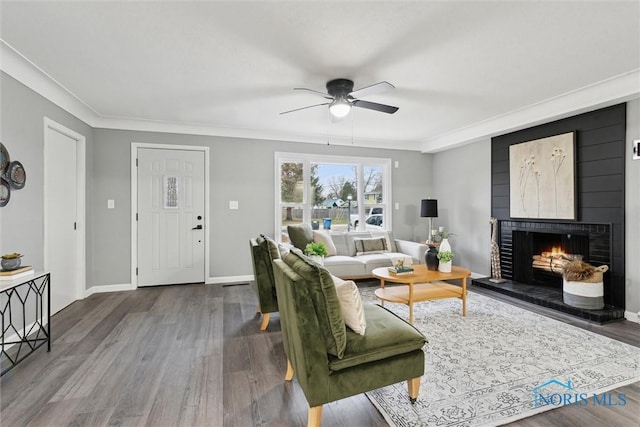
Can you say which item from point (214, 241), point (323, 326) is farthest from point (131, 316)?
point (323, 326)

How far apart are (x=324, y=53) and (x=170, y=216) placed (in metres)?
3.42

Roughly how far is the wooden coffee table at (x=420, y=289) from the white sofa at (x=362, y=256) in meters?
0.92

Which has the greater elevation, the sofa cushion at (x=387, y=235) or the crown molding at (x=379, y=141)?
the crown molding at (x=379, y=141)

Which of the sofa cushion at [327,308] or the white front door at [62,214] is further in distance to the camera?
the white front door at [62,214]

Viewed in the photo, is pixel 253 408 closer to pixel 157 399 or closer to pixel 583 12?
pixel 157 399

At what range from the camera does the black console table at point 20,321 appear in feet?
7.69

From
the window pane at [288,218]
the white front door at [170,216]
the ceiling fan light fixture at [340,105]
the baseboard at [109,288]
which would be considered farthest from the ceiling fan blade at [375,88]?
the baseboard at [109,288]

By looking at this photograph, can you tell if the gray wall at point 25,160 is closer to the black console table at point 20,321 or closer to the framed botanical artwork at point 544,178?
the black console table at point 20,321

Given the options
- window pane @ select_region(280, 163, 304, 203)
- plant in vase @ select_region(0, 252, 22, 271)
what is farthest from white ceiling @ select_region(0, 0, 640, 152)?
plant in vase @ select_region(0, 252, 22, 271)

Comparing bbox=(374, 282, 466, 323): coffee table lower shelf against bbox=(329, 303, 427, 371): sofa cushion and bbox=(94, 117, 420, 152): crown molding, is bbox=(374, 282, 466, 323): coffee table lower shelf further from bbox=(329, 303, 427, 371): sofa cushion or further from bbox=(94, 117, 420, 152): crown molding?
bbox=(94, 117, 420, 152): crown molding

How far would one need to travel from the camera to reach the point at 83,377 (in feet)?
7.13


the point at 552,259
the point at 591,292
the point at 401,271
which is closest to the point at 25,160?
the point at 401,271

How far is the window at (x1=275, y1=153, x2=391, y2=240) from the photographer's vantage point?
5344 millimetres

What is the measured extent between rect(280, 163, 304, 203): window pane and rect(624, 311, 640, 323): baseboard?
438 centimetres
